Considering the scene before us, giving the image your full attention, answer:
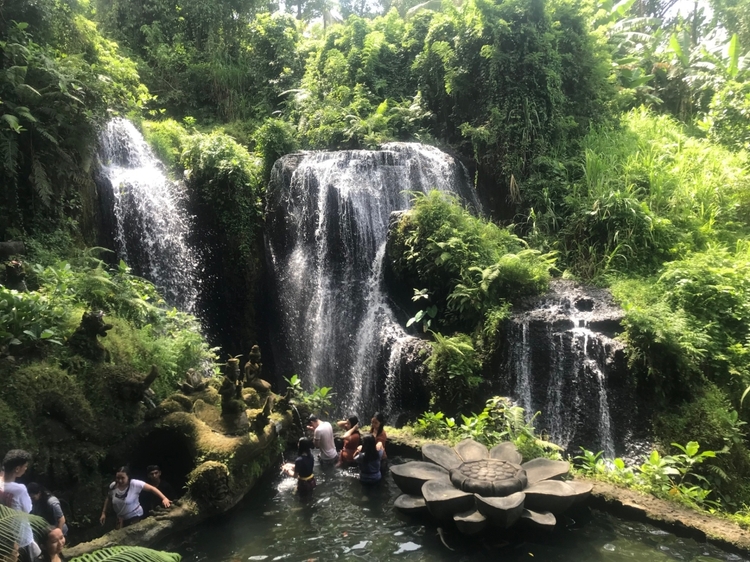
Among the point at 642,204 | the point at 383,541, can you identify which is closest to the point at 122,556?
the point at 383,541

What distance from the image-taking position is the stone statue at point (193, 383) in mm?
7094

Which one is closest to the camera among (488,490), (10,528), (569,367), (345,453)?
(10,528)

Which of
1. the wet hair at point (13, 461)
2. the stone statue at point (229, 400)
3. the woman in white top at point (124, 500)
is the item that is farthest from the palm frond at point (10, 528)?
the stone statue at point (229, 400)

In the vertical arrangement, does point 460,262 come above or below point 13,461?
above

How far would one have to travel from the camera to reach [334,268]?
11562 mm

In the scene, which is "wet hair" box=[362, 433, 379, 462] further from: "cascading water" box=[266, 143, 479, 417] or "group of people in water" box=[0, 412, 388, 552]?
"cascading water" box=[266, 143, 479, 417]

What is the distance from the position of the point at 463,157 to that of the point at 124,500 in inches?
425

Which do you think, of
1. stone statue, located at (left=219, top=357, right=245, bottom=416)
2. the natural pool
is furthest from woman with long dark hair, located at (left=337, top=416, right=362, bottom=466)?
stone statue, located at (left=219, top=357, right=245, bottom=416)

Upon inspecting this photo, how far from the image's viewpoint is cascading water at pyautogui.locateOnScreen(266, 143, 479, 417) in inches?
412

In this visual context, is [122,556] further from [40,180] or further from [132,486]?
[40,180]

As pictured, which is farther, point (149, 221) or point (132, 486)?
point (149, 221)

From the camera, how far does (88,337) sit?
6.39 meters

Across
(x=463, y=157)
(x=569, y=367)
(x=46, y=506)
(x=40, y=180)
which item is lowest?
(x=46, y=506)

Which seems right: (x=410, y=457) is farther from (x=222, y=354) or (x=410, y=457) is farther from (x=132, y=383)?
(x=222, y=354)
